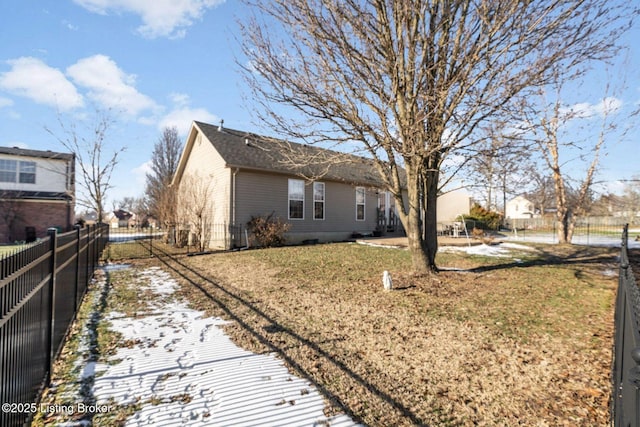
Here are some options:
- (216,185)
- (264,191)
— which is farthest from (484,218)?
(216,185)

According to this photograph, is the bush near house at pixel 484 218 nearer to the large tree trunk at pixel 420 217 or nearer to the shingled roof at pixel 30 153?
the large tree trunk at pixel 420 217

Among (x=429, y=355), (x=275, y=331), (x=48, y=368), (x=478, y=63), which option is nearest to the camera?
(x=48, y=368)

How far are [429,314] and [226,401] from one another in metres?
3.68

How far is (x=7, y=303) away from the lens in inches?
85.0

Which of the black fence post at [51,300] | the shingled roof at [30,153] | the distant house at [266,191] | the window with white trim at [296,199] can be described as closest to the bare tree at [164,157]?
the shingled roof at [30,153]

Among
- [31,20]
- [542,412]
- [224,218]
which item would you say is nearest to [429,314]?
[542,412]

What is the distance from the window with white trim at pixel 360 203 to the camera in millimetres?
19156

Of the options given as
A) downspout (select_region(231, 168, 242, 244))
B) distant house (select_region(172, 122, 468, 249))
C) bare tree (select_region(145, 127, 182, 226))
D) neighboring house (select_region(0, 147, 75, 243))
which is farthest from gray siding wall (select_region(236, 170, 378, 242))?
bare tree (select_region(145, 127, 182, 226))

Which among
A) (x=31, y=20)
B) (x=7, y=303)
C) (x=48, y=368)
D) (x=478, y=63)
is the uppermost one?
(x=31, y=20)

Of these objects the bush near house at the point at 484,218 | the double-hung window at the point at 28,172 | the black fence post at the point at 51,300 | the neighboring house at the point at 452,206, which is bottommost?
the black fence post at the point at 51,300

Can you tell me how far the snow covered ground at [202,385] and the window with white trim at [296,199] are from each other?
1177 centimetres

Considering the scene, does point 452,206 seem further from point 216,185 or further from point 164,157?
point 164,157

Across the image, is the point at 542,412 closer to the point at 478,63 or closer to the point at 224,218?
the point at 478,63

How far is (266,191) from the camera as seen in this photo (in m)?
15.4
